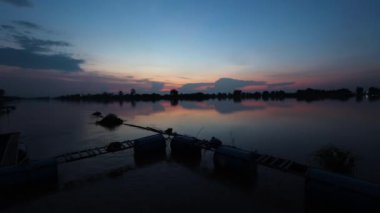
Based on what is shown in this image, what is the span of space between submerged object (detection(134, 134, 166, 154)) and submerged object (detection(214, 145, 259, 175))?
7.35 metres

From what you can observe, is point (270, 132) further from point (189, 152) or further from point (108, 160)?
point (108, 160)

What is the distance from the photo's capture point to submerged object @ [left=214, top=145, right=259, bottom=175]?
1478 cm

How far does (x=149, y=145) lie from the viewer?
21.3 metres

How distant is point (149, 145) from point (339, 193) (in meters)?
15.6

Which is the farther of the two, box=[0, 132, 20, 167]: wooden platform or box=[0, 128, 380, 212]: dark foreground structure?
box=[0, 132, 20, 167]: wooden platform

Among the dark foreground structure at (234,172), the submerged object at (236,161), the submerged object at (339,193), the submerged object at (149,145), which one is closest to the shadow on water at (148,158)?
the dark foreground structure at (234,172)

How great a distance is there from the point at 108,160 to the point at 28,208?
8557 mm

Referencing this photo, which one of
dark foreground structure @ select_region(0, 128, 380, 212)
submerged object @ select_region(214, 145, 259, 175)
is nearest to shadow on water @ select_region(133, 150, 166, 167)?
dark foreground structure @ select_region(0, 128, 380, 212)

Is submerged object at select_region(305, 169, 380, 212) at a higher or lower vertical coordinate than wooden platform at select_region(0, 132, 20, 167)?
higher

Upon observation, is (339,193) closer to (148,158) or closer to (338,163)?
(338,163)

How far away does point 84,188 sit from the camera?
1430cm

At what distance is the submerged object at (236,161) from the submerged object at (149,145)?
7.35 metres

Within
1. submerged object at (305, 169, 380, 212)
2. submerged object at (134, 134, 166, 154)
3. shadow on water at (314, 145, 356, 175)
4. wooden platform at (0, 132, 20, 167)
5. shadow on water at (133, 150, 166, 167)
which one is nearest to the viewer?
submerged object at (305, 169, 380, 212)

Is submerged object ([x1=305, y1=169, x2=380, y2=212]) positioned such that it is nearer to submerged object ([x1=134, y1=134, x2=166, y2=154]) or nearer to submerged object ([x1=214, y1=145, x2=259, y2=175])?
submerged object ([x1=214, y1=145, x2=259, y2=175])
